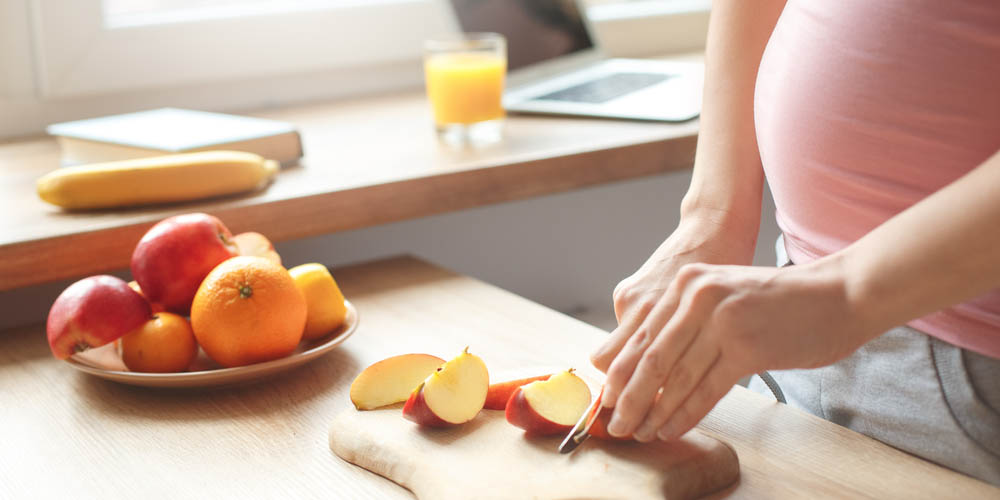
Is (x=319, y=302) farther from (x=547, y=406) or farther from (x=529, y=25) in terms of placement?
(x=529, y=25)

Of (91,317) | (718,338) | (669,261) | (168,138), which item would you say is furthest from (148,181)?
(718,338)

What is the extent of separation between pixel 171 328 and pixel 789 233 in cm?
51

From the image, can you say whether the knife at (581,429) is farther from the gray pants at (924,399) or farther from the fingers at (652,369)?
the gray pants at (924,399)

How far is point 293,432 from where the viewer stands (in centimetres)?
73

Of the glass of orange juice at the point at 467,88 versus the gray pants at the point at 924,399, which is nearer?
the gray pants at the point at 924,399

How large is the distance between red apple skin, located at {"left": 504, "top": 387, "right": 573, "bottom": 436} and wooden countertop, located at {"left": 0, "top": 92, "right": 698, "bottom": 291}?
461 millimetres

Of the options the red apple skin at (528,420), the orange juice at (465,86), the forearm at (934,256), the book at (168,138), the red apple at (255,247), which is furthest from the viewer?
the orange juice at (465,86)

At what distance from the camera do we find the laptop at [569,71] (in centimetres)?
143

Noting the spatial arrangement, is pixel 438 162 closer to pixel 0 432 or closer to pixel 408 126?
pixel 408 126

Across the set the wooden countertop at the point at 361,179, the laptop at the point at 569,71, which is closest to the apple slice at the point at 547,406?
the wooden countertop at the point at 361,179

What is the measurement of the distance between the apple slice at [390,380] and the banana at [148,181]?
0.39 meters

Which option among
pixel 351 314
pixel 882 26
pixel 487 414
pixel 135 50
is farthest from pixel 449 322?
pixel 135 50

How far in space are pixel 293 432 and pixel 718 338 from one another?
323 millimetres

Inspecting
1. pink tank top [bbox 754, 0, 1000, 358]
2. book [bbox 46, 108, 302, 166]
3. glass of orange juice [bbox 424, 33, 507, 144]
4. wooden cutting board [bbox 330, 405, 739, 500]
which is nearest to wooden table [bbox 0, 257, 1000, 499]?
wooden cutting board [bbox 330, 405, 739, 500]
